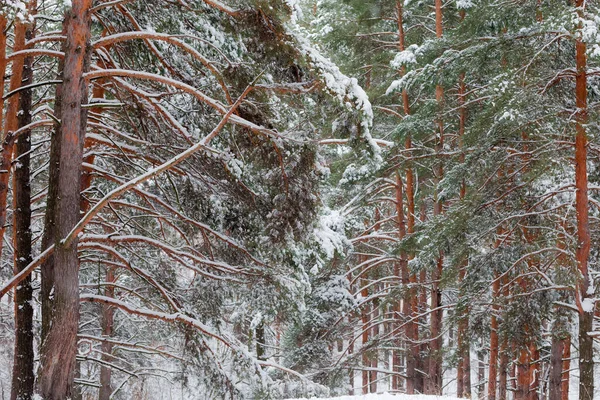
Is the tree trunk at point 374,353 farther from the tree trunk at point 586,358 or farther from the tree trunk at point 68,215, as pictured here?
the tree trunk at point 68,215

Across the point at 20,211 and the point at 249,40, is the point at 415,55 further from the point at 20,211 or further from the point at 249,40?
the point at 20,211

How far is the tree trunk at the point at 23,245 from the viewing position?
657 centimetres

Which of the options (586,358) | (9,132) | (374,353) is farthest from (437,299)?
(9,132)

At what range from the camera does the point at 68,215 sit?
199 inches

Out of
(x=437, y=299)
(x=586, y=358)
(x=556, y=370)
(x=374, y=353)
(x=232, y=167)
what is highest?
(x=232, y=167)

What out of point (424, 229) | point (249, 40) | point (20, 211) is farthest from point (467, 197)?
point (20, 211)

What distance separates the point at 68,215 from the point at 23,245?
219 cm

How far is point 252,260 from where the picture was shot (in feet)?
22.3

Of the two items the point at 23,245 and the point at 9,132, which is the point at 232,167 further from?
the point at 23,245

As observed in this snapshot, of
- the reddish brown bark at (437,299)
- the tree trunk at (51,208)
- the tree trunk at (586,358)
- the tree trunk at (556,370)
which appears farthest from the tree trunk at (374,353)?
the tree trunk at (51,208)

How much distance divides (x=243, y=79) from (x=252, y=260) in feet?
7.14

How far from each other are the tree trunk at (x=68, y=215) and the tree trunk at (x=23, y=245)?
1822 millimetres

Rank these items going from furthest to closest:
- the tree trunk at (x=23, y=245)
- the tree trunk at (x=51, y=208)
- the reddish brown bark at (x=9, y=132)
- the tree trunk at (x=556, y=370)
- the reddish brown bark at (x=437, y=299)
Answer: the reddish brown bark at (x=437, y=299), the tree trunk at (x=556, y=370), the tree trunk at (x=23, y=245), the reddish brown bark at (x=9, y=132), the tree trunk at (x=51, y=208)

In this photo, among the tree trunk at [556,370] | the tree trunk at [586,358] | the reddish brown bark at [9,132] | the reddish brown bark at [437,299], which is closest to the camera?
the reddish brown bark at [9,132]
